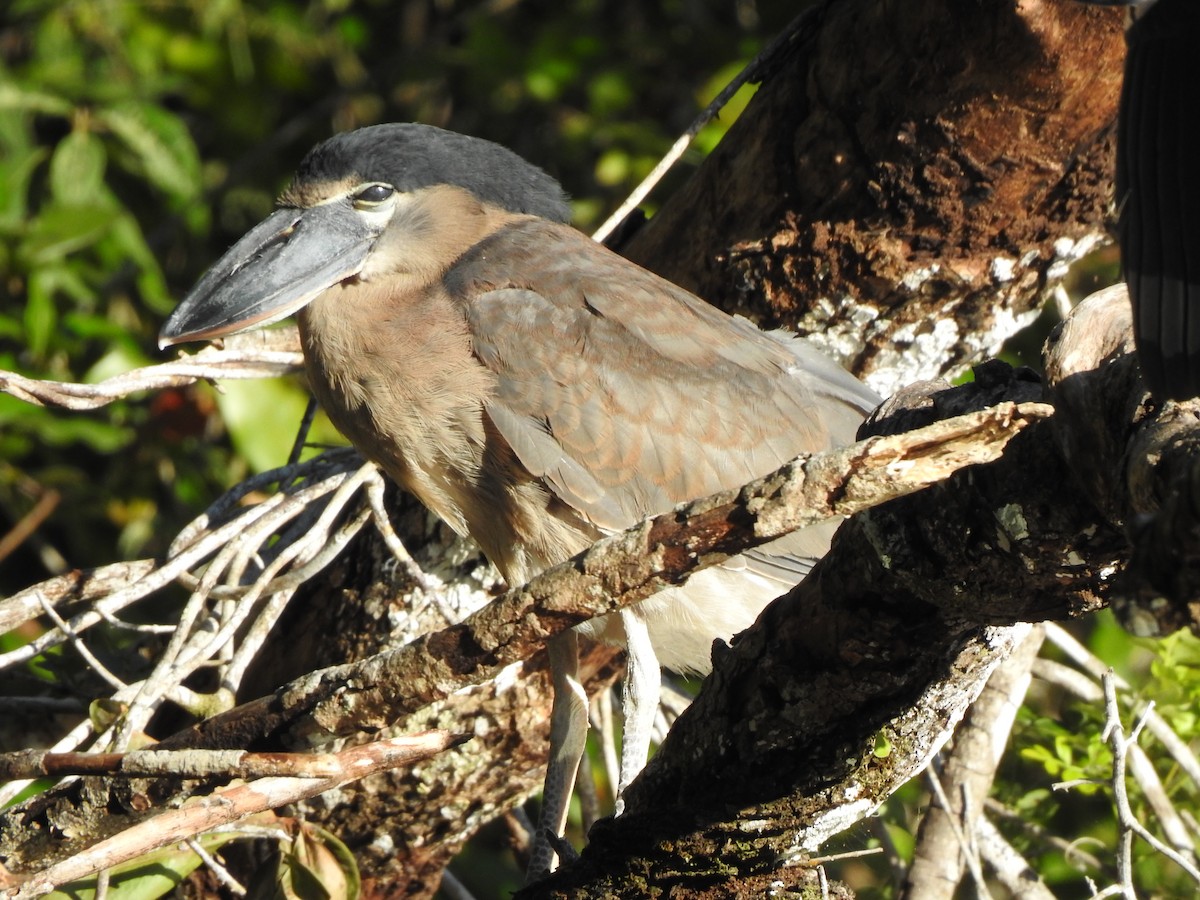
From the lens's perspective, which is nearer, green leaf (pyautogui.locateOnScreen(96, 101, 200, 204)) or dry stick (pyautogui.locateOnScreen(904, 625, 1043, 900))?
dry stick (pyautogui.locateOnScreen(904, 625, 1043, 900))

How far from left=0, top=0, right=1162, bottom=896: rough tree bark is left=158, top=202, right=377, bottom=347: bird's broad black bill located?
0.52 m

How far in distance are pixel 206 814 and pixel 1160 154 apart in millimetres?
1394

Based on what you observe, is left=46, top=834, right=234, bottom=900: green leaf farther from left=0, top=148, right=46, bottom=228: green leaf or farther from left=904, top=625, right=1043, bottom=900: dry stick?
left=0, top=148, right=46, bottom=228: green leaf

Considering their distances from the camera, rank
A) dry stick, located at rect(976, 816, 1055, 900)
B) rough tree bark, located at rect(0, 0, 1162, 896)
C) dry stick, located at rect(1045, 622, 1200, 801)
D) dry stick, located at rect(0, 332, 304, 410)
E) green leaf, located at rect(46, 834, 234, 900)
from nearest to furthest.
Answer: rough tree bark, located at rect(0, 0, 1162, 896)
green leaf, located at rect(46, 834, 234, 900)
dry stick, located at rect(0, 332, 304, 410)
dry stick, located at rect(1045, 622, 1200, 801)
dry stick, located at rect(976, 816, 1055, 900)

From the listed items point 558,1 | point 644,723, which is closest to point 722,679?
point 644,723

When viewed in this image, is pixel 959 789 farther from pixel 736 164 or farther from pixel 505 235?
pixel 505 235

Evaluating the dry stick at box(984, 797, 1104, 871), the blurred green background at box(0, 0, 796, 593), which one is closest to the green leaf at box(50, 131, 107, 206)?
the blurred green background at box(0, 0, 796, 593)

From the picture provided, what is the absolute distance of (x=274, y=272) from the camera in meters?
2.62

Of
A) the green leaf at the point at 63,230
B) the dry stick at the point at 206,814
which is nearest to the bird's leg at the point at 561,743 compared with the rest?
the dry stick at the point at 206,814

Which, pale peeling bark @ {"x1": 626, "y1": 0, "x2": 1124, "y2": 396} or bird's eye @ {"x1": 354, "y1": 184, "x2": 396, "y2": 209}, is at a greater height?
bird's eye @ {"x1": 354, "y1": 184, "x2": 396, "y2": 209}

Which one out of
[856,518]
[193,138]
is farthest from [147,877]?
[193,138]

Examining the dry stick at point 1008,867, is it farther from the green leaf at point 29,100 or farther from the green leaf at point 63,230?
the green leaf at point 29,100

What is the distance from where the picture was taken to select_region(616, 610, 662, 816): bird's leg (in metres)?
2.34

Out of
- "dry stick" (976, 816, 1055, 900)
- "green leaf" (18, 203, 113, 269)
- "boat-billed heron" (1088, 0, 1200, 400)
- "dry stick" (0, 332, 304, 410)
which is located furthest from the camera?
"green leaf" (18, 203, 113, 269)
